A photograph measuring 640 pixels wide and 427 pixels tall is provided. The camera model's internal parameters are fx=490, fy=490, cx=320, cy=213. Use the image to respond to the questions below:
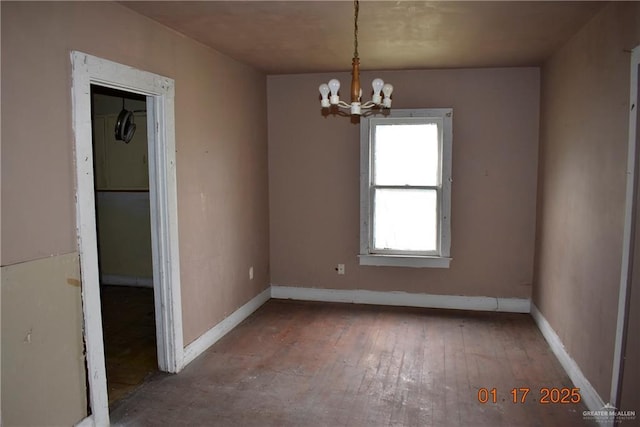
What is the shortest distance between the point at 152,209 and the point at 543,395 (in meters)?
2.86

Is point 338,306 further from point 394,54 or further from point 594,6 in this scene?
point 594,6

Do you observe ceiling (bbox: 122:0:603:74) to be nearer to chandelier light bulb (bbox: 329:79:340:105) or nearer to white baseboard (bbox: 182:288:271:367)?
chandelier light bulb (bbox: 329:79:340:105)

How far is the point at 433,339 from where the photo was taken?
417cm

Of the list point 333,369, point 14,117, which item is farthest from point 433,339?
point 14,117

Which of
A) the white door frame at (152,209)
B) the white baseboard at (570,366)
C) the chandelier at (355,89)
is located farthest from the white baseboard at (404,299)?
the chandelier at (355,89)

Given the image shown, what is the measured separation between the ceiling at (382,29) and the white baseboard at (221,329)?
2289 mm

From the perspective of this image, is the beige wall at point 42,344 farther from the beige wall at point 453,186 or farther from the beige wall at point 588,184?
the beige wall at point 453,186

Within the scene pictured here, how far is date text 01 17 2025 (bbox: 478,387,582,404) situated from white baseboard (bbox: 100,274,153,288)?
13.4 feet

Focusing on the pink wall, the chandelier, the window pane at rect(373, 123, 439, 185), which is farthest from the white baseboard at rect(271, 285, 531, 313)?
the chandelier

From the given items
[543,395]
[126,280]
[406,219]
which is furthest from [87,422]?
[126,280]

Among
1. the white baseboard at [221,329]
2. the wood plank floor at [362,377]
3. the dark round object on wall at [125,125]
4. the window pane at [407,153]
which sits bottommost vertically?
the wood plank floor at [362,377]

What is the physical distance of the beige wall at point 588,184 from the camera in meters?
2.64

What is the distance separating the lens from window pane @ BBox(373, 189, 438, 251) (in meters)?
4.99

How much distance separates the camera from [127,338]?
4.16m
